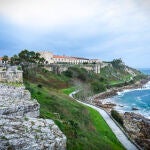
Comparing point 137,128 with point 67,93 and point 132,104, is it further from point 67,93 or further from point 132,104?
point 132,104

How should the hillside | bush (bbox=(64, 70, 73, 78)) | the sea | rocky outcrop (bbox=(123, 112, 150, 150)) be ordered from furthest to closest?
bush (bbox=(64, 70, 73, 78)) → the sea → rocky outcrop (bbox=(123, 112, 150, 150)) → the hillside

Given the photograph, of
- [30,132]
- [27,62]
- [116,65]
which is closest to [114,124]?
[30,132]

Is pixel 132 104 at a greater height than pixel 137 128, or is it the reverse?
pixel 137 128

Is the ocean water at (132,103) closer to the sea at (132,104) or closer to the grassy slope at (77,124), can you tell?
the sea at (132,104)

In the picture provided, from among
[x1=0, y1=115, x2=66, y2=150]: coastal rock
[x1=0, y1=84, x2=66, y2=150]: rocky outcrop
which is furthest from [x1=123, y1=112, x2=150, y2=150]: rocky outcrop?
[x1=0, y1=115, x2=66, y2=150]: coastal rock

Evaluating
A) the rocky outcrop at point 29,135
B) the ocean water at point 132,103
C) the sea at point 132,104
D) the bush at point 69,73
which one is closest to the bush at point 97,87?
the sea at point 132,104

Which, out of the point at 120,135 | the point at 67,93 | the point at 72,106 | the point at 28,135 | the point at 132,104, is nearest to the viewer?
the point at 28,135

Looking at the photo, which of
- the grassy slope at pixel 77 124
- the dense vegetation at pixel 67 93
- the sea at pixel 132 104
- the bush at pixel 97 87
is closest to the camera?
the grassy slope at pixel 77 124

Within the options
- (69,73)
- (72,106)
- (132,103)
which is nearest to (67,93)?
(132,103)

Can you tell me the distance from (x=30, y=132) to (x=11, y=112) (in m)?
3.33

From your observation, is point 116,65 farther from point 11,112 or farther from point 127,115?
point 11,112

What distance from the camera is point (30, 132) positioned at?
388 inches

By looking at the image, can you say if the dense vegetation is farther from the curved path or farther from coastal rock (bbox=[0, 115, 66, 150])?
coastal rock (bbox=[0, 115, 66, 150])

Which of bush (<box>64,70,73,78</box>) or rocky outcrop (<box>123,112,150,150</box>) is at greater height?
bush (<box>64,70,73,78</box>)
